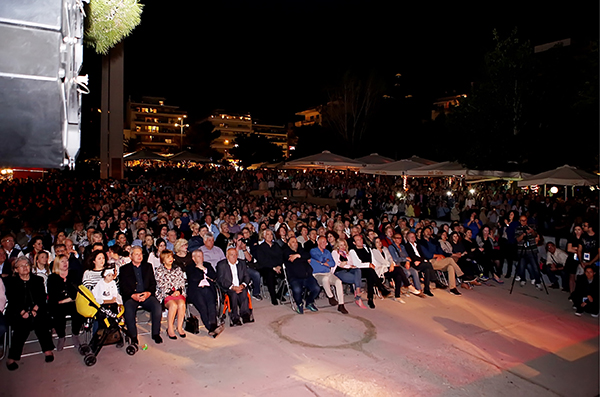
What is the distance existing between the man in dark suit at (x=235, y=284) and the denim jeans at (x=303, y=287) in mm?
867

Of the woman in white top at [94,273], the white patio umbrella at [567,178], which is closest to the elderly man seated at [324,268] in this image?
the woman in white top at [94,273]

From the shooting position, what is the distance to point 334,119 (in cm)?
3219

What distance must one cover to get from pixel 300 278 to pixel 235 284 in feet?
4.00

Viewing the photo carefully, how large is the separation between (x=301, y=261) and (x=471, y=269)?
4110mm

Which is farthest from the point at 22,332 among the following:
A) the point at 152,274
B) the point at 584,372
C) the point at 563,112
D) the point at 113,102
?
the point at 113,102

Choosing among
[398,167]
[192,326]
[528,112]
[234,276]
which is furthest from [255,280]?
[528,112]

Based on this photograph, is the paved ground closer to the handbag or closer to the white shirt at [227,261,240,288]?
the handbag

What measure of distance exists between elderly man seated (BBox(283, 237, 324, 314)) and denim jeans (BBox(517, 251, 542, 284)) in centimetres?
494

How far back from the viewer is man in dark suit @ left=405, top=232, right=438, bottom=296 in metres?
7.98

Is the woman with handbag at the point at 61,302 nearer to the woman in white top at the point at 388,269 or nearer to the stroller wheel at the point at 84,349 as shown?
the stroller wheel at the point at 84,349

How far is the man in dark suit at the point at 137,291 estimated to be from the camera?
5242 mm

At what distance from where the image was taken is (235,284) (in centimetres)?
629

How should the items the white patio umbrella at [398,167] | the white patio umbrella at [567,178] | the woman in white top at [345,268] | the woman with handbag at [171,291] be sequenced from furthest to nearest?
1. the white patio umbrella at [398,167]
2. the white patio umbrella at [567,178]
3. the woman in white top at [345,268]
4. the woman with handbag at [171,291]

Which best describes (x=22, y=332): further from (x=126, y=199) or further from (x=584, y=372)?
A: (x=126, y=199)
